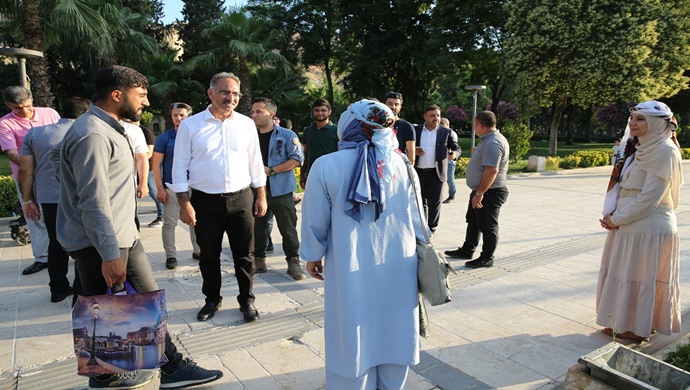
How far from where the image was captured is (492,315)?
4.13m

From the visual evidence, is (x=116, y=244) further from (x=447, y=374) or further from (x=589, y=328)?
(x=589, y=328)

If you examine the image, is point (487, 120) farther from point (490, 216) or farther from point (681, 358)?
point (681, 358)

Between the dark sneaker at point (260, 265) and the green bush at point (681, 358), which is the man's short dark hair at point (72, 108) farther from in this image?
the green bush at point (681, 358)

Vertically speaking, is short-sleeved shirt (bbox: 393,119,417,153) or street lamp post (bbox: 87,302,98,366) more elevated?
short-sleeved shirt (bbox: 393,119,417,153)

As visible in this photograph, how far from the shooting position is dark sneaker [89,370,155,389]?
2.72 metres

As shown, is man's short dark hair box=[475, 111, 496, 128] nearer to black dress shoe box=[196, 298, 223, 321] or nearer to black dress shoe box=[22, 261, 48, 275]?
black dress shoe box=[196, 298, 223, 321]

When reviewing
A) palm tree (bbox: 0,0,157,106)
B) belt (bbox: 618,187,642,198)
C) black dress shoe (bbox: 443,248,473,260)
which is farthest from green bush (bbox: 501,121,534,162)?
belt (bbox: 618,187,642,198)

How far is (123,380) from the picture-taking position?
9.17ft

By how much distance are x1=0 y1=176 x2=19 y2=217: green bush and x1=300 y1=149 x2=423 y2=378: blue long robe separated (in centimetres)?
763

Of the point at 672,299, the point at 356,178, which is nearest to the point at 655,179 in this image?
the point at 672,299

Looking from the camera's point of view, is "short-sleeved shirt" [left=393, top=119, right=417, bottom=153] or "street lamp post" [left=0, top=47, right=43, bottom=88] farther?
"street lamp post" [left=0, top=47, right=43, bottom=88]

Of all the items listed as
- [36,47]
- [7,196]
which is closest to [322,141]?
[7,196]

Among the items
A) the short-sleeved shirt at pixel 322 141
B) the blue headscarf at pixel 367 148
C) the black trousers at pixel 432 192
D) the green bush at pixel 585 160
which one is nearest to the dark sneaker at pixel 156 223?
the short-sleeved shirt at pixel 322 141

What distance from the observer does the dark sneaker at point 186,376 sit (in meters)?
2.87
